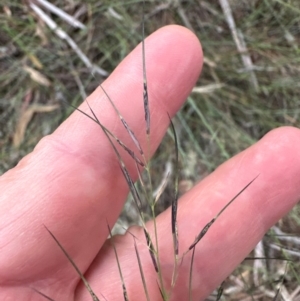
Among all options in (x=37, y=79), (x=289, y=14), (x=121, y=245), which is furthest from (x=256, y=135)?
(x=37, y=79)

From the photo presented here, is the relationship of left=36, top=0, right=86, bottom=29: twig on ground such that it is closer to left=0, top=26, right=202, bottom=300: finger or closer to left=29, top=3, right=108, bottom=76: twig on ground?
left=29, top=3, right=108, bottom=76: twig on ground

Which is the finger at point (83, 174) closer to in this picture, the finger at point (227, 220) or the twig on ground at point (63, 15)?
the finger at point (227, 220)

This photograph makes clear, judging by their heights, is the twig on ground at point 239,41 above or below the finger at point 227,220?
above

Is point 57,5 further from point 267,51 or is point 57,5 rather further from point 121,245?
point 121,245

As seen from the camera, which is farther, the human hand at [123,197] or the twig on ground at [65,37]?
the twig on ground at [65,37]

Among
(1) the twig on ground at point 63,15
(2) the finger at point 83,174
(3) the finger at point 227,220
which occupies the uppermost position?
(1) the twig on ground at point 63,15

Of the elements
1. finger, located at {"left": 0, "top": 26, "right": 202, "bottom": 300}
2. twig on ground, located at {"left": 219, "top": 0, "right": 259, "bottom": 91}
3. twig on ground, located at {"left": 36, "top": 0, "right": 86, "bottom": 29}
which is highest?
twig on ground, located at {"left": 36, "top": 0, "right": 86, "bottom": 29}

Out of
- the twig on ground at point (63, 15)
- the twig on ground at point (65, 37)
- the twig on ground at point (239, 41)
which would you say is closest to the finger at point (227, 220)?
the twig on ground at point (239, 41)

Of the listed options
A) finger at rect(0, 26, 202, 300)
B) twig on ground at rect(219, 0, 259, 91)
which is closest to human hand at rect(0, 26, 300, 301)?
finger at rect(0, 26, 202, 300)
